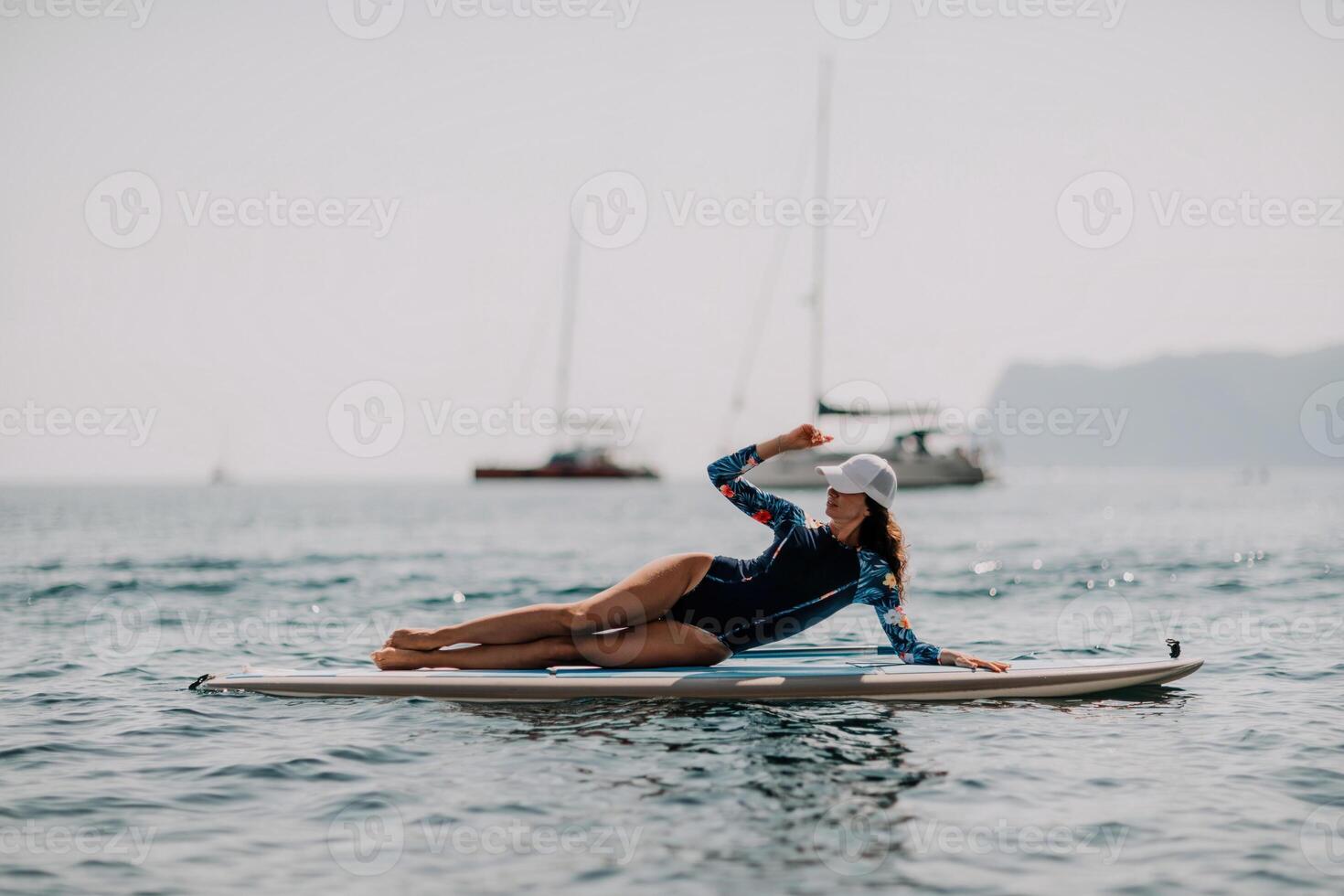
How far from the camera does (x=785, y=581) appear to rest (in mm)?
6828

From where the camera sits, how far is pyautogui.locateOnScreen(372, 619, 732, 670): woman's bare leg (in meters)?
7.11

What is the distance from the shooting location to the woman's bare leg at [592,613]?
668 cm

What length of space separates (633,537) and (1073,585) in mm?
18893

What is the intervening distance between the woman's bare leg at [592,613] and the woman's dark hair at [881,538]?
1.00m

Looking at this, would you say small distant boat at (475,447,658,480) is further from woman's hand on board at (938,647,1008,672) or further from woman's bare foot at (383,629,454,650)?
woman's hand on board at (938,647,1008,672)

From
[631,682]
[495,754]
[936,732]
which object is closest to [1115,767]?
[936,732]

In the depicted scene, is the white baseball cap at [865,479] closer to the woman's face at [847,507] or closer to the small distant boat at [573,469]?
the woman's face at [847,507]

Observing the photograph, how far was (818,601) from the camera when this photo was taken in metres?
6.88

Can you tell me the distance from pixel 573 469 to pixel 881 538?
297ft

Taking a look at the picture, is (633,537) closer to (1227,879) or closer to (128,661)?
(128,661)

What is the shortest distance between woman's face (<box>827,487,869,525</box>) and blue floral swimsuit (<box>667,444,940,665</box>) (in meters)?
0.19
